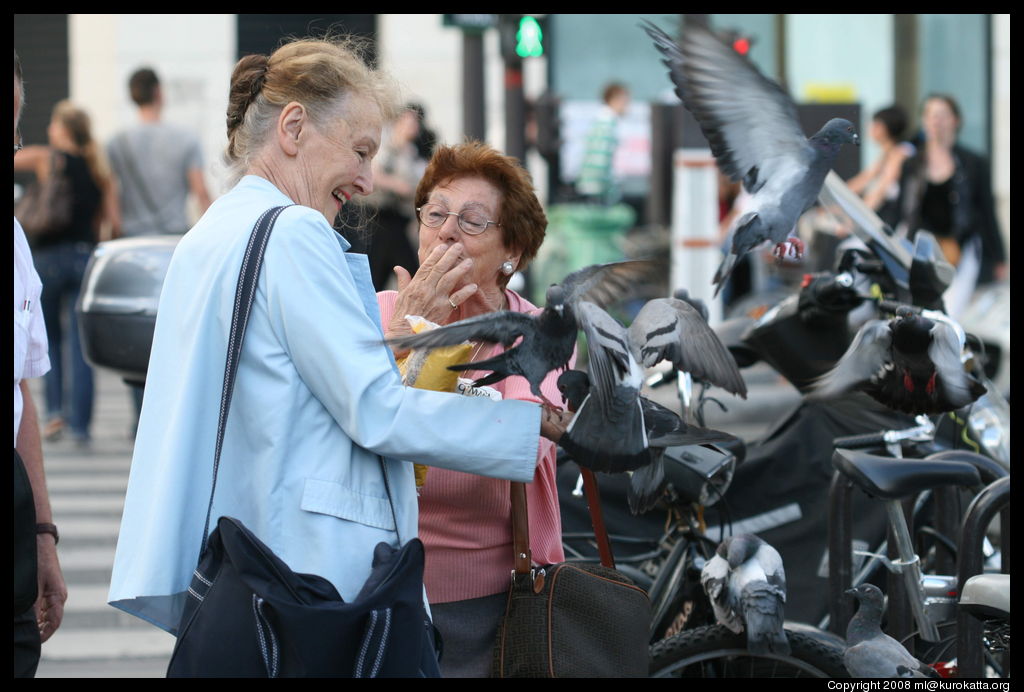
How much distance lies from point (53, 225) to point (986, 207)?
22.0 ft

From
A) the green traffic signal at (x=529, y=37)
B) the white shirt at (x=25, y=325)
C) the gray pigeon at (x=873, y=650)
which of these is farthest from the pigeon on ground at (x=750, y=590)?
the green traffic signal at (x=529, y=37)

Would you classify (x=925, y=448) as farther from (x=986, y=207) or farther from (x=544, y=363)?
(x=986, y=207)

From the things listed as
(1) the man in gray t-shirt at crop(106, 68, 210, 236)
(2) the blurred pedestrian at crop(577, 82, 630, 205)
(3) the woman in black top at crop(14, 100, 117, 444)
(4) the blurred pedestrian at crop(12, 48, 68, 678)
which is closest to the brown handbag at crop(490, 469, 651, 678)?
(4) the blurred pedestrian at crop(12, 48, 68, 678)

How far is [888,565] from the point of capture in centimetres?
344

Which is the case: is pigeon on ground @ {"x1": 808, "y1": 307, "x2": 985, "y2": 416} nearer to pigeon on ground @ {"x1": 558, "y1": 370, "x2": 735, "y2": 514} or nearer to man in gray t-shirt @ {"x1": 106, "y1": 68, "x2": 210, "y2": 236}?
pigeon on ground @ {"x1": 558, "y1": 370, "x2": 735, "y2": 514}

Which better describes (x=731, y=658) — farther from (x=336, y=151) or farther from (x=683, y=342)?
(x=336, y=151)

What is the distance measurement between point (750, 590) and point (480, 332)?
110cm

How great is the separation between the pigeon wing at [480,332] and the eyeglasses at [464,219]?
2.16ft

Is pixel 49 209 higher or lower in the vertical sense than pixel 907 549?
higher

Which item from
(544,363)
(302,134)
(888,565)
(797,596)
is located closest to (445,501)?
(544,363)

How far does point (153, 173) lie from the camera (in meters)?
9.28

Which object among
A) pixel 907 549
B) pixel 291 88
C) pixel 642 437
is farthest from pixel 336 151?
pixel 907 549

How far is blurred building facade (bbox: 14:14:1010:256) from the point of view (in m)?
15.8
